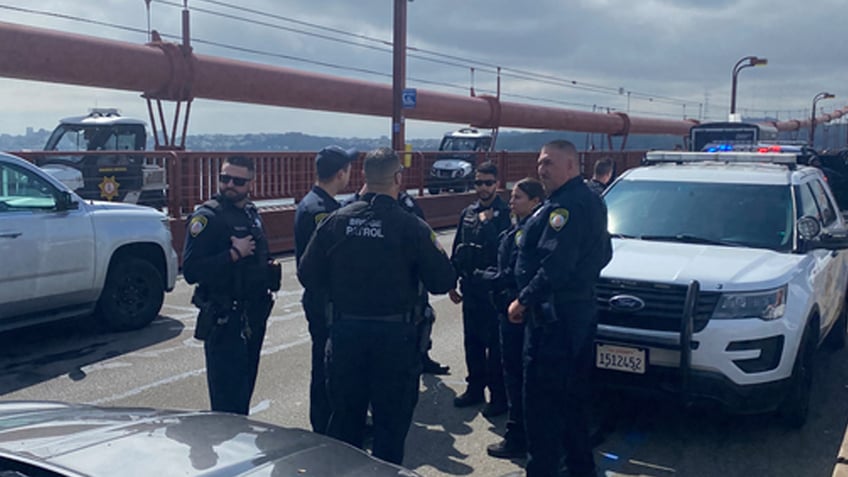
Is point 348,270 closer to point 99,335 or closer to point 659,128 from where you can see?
point 99,335

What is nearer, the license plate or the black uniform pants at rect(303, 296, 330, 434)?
the black uniform pants at rect(303, 296, 330, 434)

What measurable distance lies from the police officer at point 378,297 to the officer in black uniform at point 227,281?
697 millimetres

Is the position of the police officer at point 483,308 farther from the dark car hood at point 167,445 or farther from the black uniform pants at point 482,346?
the dark car hood at point 167,445

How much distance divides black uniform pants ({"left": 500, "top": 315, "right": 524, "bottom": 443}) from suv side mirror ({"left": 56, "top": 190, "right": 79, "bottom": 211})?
15.3 ft

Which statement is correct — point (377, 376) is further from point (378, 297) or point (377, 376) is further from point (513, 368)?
point (513, 368)

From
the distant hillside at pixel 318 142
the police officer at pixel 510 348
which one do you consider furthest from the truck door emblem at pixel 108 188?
the police officer at pixel 510 348

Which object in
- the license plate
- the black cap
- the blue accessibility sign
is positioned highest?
the blue accessibility sign

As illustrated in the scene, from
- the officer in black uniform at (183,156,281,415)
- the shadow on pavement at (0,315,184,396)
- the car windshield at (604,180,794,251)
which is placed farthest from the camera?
the shadow on pavement at (0,315,184,396)

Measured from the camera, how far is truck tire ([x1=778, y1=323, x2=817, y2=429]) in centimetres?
529

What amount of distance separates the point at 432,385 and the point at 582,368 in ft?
8.11

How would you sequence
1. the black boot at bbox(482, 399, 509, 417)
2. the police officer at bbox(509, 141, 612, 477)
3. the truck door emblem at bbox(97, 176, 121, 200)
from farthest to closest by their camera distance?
the truck door emblem at bbox(97, 176, 121, 200)
the black boot at bbox(482, 399, 509, 417)
the police officer at bbox(509, 141, 612, 477)

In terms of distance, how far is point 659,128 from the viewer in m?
42.7

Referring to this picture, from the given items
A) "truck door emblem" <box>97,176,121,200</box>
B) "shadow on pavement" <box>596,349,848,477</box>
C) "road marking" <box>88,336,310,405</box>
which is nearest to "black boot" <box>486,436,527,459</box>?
"shadow on pavement" <box>596,349,848,477</box>

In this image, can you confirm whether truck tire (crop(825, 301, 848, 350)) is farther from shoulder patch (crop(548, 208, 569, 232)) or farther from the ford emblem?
shoulder patch (crop(548, 208, 569, 232))
